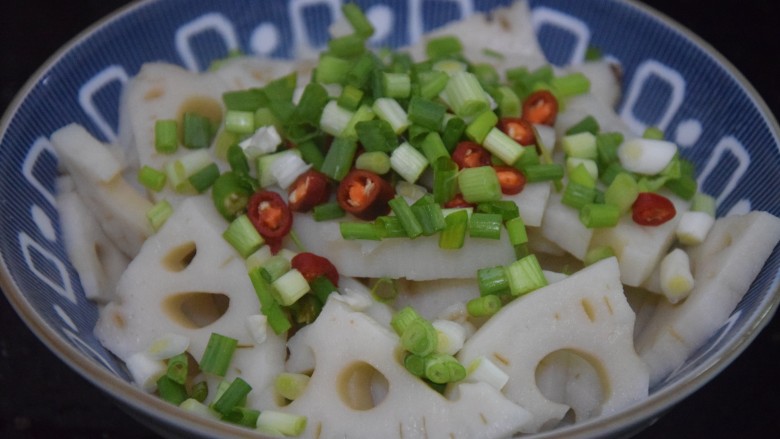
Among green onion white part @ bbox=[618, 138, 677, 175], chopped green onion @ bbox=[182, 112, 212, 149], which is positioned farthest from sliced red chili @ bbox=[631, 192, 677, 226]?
chopped green onion @ bbox=[182, 112, 212, 149]

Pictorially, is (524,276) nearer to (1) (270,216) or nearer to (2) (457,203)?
(2) (457,203)

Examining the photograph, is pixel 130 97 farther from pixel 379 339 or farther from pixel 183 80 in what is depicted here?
pixel 379 339

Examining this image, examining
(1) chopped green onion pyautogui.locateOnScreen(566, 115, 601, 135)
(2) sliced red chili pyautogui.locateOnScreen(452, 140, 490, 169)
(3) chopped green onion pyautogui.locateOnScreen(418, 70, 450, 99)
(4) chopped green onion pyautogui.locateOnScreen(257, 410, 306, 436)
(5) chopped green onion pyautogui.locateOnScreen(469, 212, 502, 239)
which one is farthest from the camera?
(1) chopped green onion pyautogui.locateOnScreen(566, 115, 601, 135)

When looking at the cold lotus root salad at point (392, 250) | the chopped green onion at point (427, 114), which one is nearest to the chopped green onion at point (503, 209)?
the cold lotus root salad at point (392, 250)

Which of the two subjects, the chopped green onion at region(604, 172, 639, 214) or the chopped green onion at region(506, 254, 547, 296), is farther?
the chopped green onion at region(604, 172, 639, 214)

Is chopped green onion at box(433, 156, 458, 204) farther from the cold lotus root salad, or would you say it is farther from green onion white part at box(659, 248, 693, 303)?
green onion white part at box(659, 248, 693, 303)

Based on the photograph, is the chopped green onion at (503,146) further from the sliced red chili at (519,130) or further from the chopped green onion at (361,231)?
the chopped green onion at (361,231)

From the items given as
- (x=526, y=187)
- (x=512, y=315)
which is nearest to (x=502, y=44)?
(x=526, y=187)
